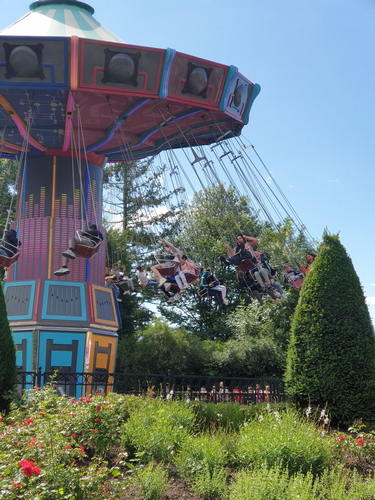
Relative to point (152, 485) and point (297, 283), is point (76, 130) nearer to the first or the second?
point (297, 283)

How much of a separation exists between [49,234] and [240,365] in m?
11.6

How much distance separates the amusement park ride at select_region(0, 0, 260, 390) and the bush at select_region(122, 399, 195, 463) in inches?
283

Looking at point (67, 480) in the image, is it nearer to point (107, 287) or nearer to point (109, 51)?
point (109, 51)

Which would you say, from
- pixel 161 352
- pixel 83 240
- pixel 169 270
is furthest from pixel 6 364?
pixel 161 352

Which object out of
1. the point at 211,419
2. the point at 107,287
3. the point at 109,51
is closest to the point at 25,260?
the point at 107,287

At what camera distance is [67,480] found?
5.07m

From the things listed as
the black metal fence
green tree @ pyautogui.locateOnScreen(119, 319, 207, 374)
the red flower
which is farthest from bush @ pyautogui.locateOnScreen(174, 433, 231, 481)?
green tree @ pyautogui.locateOnScreen(119, 319, 207, 374)

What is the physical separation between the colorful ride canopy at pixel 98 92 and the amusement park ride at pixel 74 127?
3cm

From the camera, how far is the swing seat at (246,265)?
13.1 meters

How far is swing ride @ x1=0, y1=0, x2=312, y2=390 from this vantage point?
12625 millimetres

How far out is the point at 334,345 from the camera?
360 inches

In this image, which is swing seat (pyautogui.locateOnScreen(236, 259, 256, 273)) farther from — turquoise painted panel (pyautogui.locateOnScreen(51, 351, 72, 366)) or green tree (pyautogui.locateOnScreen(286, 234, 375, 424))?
turquoise painted panel (pyautogui.locateOnScreen(51, 351, 72, 366))

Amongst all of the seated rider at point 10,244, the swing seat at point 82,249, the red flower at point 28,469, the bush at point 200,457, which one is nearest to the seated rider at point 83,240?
the swing seat at point 82,249

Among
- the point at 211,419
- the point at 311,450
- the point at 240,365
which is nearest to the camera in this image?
the point at 311,450
